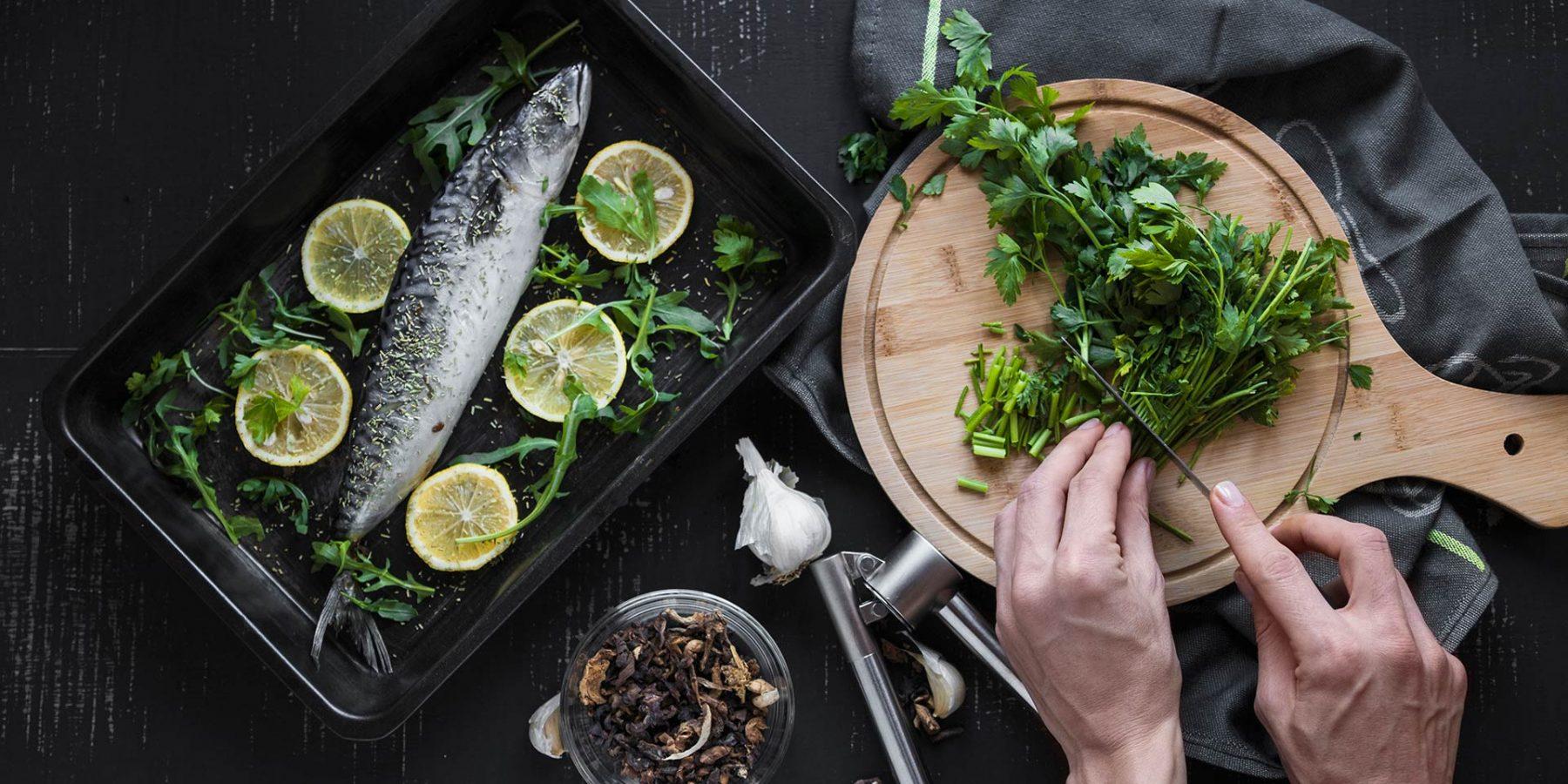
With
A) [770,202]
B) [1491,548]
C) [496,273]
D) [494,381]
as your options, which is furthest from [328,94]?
[1491,548]

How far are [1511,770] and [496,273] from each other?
2.31 m

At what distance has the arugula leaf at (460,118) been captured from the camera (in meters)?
2.06

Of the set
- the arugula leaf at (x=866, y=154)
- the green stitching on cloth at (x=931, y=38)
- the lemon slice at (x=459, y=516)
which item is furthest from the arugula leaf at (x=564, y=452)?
the green stitching on cloth at (x=931, y=38)

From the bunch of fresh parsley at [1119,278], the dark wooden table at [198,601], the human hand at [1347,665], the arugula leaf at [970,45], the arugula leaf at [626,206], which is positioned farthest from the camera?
the dark wooden table at [198,601]

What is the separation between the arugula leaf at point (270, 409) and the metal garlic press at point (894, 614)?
1.07 m

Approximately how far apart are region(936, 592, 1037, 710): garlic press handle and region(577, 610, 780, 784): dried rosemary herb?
1.25 ft

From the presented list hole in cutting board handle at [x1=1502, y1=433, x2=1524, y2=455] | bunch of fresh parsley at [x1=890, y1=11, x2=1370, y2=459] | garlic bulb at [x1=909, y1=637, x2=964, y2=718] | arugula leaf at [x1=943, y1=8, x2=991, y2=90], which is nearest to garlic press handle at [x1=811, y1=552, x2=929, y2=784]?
garlic bulb at [x1=909, y1=637, x2=964, y2=718]

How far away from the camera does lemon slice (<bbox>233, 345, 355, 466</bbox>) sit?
2031 mm

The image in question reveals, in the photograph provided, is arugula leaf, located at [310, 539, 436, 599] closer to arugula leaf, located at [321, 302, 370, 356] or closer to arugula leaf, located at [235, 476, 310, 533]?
arugula leaf, located at [235, 476, 310, 533]

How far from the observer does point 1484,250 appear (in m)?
1.95

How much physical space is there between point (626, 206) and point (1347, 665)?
4.93 ft

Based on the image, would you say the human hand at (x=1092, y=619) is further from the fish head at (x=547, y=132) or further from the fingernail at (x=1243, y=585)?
the fish head at (x=547, y=132)

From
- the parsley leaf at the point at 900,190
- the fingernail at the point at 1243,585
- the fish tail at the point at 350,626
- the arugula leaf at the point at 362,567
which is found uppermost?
the parsley leaf at the point at 900,190

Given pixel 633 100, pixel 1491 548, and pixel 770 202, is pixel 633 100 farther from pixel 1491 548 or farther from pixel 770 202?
pixel 1491 548
